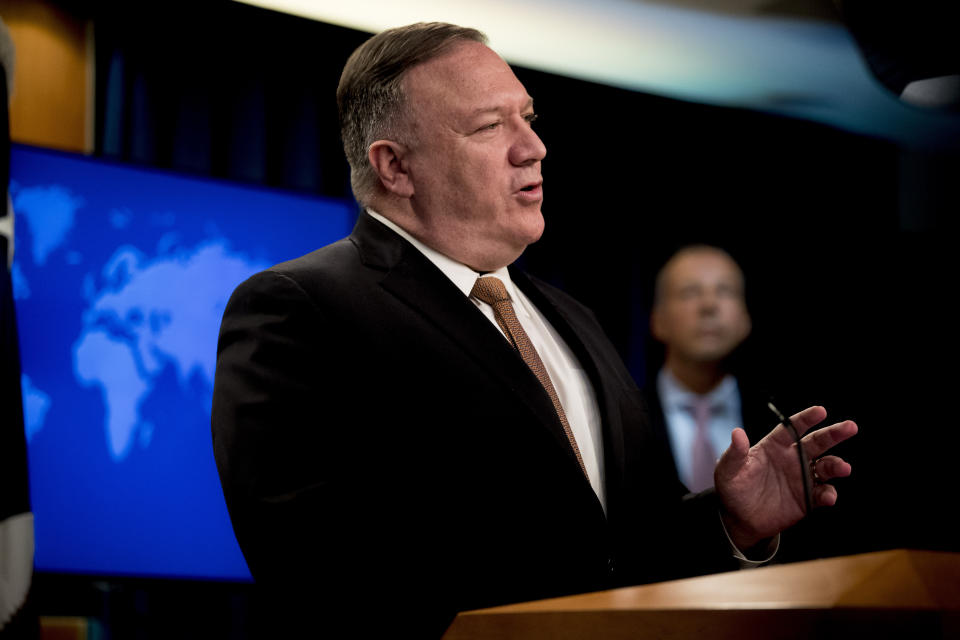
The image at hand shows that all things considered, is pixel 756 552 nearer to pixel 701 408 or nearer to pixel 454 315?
pixel 454 315

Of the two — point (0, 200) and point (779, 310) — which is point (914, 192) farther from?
point (0, 200)

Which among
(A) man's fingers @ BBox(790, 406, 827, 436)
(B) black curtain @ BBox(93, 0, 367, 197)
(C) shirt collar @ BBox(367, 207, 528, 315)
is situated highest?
(B) black curtain @ BBox(93, 0, 367, 197)

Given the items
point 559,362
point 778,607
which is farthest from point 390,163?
point 778,607

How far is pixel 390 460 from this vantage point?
Result: 1.15 m

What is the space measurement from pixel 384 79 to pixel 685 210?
9.39ft

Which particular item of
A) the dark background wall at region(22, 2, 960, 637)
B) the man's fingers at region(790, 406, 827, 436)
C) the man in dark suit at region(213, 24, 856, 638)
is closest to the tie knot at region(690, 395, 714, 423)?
the dark background wall at region(22, 2, 960, 637)

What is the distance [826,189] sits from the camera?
4.39 metres

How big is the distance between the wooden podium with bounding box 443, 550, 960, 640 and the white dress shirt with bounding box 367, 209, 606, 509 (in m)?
0.71

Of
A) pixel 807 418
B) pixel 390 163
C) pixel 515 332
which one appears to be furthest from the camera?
pixel 390 163

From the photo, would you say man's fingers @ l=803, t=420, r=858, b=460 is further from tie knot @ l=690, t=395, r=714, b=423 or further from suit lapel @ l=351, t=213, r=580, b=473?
tie knot @ l=690, t=395, r=714, b=423

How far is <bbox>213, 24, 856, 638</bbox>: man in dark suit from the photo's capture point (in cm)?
105

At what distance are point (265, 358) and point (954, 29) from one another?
2983 mm

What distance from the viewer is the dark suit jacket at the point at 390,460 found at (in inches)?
40.1

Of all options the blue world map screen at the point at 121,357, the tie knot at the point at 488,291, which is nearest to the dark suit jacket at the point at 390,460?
the tie knot at the point at 488,291
